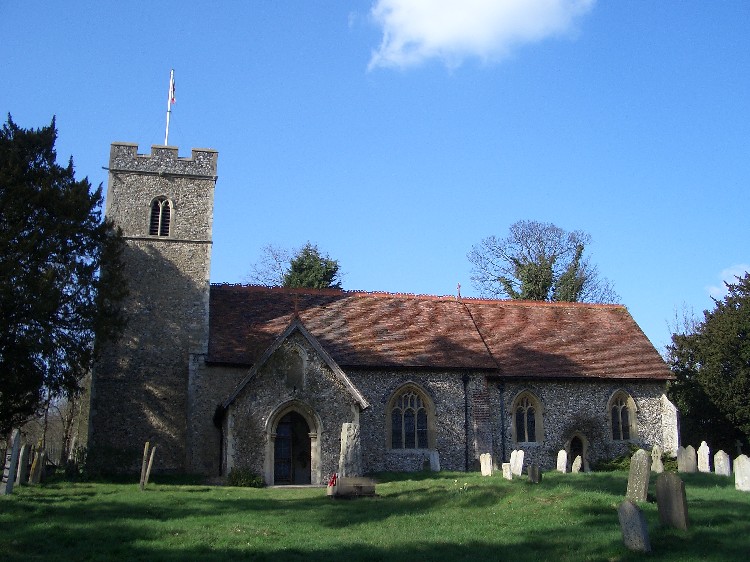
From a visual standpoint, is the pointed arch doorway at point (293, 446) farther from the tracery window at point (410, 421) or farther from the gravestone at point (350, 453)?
the tracery window at point (410, 421)

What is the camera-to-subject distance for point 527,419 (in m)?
27.2

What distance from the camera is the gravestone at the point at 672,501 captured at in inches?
465

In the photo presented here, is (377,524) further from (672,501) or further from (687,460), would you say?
(687,460)

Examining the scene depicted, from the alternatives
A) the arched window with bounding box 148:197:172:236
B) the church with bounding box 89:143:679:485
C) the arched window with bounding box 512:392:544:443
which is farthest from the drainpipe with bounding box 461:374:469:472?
the arched window with bounding box 148:197:172:236

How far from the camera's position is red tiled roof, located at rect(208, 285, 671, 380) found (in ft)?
86.1

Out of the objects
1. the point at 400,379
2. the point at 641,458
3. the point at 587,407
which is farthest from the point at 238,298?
the point at 641,458

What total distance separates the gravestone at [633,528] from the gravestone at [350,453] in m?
8.97

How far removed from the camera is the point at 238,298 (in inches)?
1123

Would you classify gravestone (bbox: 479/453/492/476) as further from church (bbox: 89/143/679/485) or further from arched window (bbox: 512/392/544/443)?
arched window (bbox: 512/392/544/443)

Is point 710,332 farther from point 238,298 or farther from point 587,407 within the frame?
point 238,298

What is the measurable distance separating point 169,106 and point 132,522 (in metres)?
19.0

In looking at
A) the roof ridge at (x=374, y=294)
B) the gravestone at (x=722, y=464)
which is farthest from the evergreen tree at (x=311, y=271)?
the gravestone at (x=722, y=464)

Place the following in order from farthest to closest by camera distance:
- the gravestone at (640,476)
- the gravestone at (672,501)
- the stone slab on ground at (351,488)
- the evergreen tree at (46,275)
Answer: the evergreen tree at (46,275) < the stone slab on ground at (351,488) < the gravestone at (640,476) < the gravestone at (672,501)

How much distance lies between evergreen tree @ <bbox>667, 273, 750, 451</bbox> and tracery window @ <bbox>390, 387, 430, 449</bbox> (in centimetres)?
1152
